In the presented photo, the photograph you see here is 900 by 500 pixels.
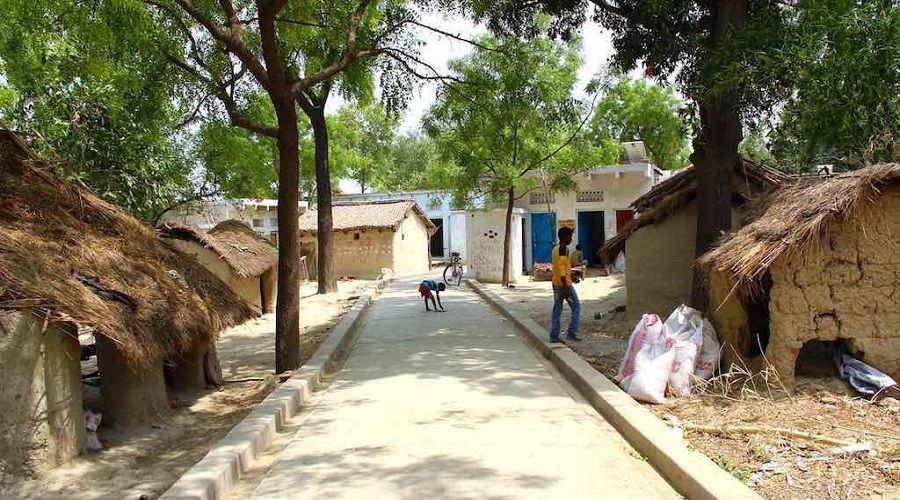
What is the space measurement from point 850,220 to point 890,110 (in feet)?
7.03

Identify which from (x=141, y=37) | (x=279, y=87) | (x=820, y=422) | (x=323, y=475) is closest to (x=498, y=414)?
(x=323, y=475)

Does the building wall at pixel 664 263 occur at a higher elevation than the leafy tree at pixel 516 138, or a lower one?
lower

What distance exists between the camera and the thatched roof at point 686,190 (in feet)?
35.7

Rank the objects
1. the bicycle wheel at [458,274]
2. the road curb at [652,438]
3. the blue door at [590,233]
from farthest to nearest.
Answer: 1. the blue door at [590,233]
2. the bicycle wheel at [458,274]
3. the road curb at [652,438]

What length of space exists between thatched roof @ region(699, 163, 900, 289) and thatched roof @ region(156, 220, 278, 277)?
10685 millimetres

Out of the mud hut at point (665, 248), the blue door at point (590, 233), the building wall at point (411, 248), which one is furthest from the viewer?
the building wall at point (411, 248)

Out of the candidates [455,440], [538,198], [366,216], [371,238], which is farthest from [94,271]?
[366,216]

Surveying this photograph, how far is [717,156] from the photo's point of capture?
9797mm

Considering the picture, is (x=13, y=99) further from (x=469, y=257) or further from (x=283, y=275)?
(x=469, y=257)

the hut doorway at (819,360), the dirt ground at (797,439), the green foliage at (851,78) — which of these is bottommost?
the dirt ground at (797,439)

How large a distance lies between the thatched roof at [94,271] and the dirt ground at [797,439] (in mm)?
4553

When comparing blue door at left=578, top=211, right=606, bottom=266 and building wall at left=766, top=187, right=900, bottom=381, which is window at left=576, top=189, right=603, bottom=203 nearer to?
blue door at left=578, top=211, right=606, bottom=266

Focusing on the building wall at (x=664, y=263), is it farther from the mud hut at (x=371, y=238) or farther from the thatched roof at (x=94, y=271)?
the mud hut at (x=371, y=238)

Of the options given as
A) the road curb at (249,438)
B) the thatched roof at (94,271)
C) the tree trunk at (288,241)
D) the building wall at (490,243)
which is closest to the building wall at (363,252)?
the building wall at (490,243)
